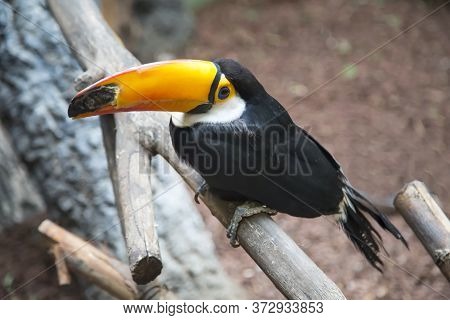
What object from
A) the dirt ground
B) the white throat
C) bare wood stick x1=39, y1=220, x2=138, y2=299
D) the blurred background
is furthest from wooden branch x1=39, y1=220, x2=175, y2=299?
the dirt ground

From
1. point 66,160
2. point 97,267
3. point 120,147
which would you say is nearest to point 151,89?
point 120,147

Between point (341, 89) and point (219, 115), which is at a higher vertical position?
point (219, 115)

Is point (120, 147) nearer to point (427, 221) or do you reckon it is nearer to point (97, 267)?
point (97, 267)

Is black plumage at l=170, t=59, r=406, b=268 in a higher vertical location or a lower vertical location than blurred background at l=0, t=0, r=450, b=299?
higher

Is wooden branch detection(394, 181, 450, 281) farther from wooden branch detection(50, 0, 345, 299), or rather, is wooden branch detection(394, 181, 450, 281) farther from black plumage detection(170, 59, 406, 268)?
wooden branch detection(50, 0, 345, 299)

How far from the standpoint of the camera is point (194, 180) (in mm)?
1816

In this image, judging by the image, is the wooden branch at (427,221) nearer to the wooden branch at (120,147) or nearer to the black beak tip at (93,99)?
the wooden branch at (120,147)

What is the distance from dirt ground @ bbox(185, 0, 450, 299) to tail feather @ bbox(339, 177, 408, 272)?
29.0 inches

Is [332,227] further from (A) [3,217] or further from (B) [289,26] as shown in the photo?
(B) [289,26]

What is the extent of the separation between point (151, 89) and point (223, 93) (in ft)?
0.62

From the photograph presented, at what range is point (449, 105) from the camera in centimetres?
350

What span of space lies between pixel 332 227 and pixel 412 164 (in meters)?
0.59

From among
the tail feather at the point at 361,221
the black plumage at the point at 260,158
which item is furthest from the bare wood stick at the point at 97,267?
the tail feather at the point at 361,221

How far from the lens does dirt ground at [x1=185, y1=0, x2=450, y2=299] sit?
2611 millimetres
